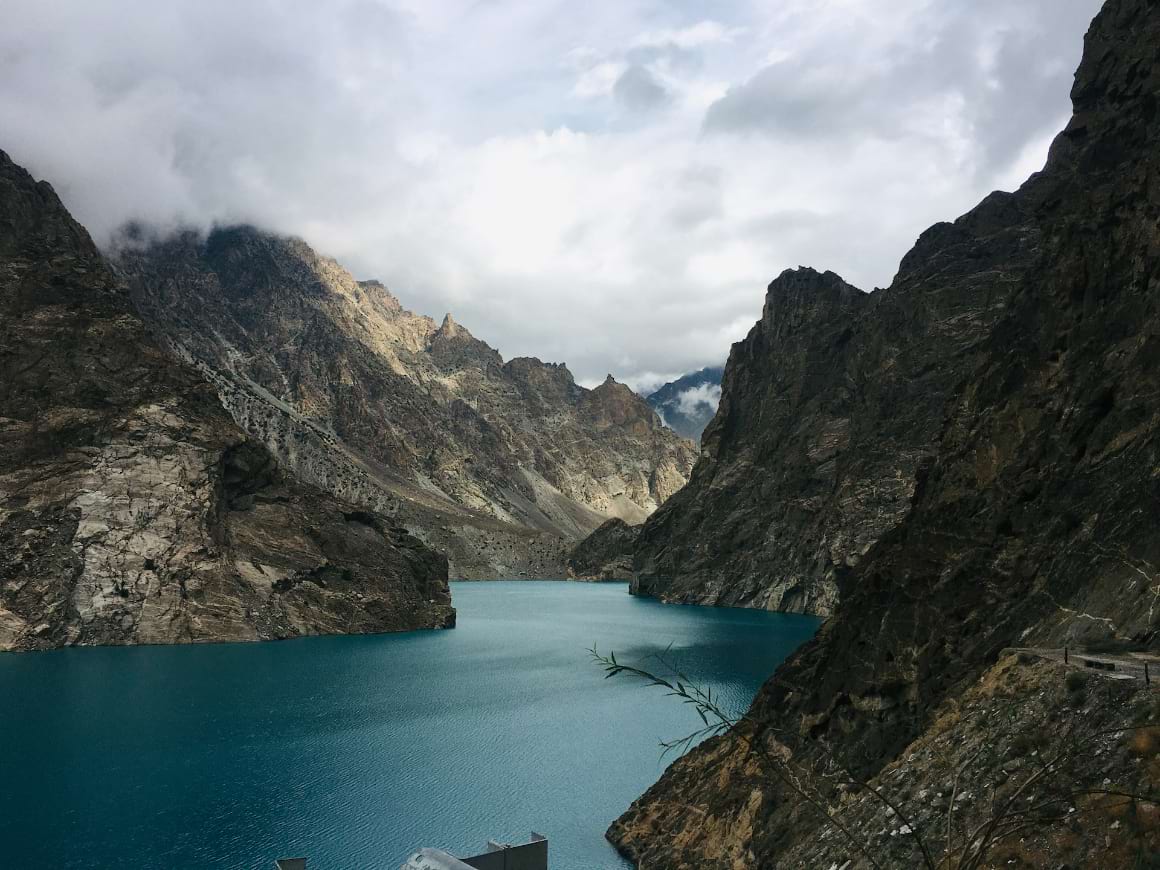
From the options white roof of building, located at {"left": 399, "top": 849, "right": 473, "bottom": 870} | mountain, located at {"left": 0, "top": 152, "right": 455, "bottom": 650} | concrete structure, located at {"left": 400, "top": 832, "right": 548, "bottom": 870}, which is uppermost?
mountain, located at {"left": 0, "top": 152, "right": 455, "bottom": 650}

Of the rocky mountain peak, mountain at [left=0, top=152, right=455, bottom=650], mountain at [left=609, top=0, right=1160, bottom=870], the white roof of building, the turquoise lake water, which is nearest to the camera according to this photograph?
the white roof of building

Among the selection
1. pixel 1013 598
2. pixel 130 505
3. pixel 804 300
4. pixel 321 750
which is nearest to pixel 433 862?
pixel 1013 598

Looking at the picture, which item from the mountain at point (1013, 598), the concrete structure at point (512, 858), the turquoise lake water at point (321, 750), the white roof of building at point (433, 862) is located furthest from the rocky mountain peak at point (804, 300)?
the white roof of building at point (433, 862)

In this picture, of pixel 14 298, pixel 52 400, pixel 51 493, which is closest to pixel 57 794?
pixel 51 493

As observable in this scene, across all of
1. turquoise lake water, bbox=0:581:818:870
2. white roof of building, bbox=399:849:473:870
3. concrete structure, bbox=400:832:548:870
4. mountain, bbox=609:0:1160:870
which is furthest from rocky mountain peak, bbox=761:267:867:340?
white roof of building, bbox=399:849:473:870

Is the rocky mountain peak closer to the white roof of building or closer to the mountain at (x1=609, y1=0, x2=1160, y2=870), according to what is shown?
the mountain at (x1=609, y1=0, x2=1160, y2=870)

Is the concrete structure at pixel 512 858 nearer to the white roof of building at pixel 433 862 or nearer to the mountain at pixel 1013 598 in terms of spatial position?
the white roof of building at pixel 433 862
